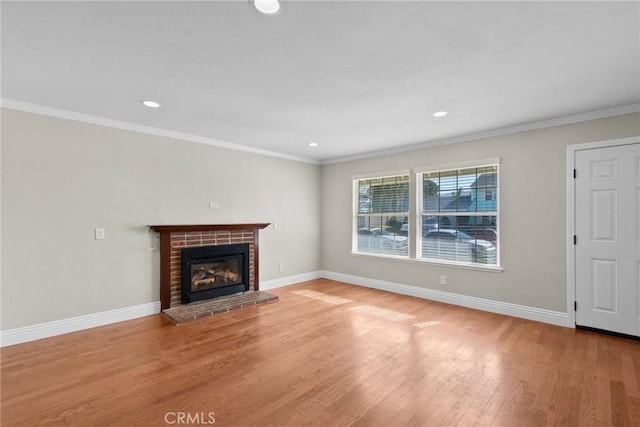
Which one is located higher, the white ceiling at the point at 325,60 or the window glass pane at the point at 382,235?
the white ceiling at the point at 325,60

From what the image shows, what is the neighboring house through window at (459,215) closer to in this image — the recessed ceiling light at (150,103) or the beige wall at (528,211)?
the beige wall at (528,211)

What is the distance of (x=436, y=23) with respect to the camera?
1810 mm

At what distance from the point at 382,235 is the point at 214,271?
301 cm

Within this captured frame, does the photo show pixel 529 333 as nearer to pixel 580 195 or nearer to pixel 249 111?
pixel 580 195

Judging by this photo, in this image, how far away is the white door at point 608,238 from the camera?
3.14m

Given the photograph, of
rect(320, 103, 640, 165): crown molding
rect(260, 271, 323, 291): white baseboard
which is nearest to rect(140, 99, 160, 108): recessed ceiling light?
rect(260, 271, 323, 291): white baseboard

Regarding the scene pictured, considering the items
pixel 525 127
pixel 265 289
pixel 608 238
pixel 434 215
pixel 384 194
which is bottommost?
pixel 265 289

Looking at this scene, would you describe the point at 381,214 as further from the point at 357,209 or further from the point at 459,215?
the point at 459,215

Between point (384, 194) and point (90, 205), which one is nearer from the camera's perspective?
point (90, 205)

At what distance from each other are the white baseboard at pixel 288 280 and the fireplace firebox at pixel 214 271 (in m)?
0.45

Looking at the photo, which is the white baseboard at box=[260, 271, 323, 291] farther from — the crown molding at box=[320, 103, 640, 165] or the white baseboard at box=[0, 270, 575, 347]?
the crown molding at box=[320, 103, 640, 165]

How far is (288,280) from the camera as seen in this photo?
5633mm

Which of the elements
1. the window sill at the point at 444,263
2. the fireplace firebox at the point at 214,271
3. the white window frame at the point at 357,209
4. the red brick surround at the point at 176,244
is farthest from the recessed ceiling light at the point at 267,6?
the window sill at the point at 444,263

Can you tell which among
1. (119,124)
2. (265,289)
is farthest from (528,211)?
(119,124)
